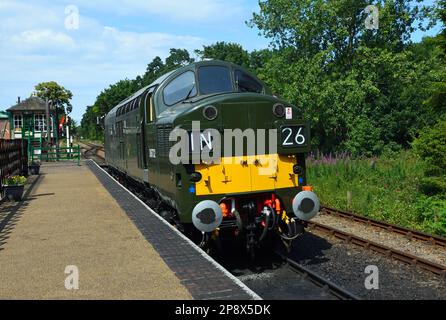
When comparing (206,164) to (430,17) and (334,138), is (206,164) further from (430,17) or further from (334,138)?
(430,17)

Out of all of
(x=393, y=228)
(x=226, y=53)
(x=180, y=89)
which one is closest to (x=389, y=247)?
(x=393, y=228)

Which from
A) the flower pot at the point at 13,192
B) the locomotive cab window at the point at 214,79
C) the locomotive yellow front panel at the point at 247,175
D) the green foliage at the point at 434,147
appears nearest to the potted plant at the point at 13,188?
the flower pot at the point at 13,192

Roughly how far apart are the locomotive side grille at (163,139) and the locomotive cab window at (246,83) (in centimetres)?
178

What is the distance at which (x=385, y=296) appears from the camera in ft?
24.3

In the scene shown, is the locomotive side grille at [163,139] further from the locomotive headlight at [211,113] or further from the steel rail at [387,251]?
the steel rail at [387,251]

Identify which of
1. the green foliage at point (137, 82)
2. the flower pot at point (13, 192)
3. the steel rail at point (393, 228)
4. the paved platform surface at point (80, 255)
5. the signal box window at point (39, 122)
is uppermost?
the green foliage at point (137, 82)

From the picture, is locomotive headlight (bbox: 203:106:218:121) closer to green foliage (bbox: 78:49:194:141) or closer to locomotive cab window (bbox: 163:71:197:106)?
locomotive cab window (bbox: 163:71:197:106)

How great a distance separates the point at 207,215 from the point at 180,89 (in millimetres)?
3046

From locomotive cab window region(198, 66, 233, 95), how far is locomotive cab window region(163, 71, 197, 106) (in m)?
0.18

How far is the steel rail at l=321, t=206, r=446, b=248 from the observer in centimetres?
1036

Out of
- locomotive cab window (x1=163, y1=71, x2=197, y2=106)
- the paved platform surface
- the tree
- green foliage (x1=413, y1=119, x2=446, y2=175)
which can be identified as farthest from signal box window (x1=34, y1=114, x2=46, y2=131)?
locomotive cab window (x1=163, y1=71, x2=197, y2=106)

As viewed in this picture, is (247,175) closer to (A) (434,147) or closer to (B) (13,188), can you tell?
(A) (434,147)

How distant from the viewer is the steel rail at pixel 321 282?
7.08 m

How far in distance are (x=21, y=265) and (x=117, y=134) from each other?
33.8ft
